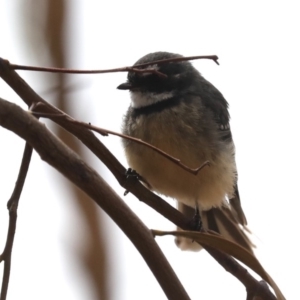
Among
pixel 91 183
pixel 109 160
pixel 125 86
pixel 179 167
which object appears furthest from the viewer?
pixel 125 86

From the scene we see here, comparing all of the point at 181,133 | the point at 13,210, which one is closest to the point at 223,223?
the point at 181,133

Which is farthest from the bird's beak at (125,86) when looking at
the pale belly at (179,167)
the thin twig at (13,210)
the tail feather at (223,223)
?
the thin twig at (13,210)

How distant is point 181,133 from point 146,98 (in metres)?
0.35

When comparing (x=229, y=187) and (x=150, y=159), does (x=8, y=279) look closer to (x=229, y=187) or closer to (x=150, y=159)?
(x=150, y=159)

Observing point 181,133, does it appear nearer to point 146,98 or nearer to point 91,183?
point 146,98

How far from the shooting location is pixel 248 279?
1809 mm

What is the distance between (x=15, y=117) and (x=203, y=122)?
191 centimetres

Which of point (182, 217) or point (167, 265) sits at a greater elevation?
point (182, 217)

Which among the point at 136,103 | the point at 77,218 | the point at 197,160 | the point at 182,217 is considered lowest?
the point at 182,217

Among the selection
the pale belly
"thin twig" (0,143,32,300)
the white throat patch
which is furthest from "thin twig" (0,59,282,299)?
the white throat patch

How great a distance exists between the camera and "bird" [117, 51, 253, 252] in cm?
272

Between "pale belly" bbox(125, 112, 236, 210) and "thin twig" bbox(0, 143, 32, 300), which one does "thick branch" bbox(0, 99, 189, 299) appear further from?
"pale belly" bbox(125, 112, 236, 210)

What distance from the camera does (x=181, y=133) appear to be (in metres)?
2.74

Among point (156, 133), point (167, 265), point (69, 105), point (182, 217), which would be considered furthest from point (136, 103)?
point (167, 265)
